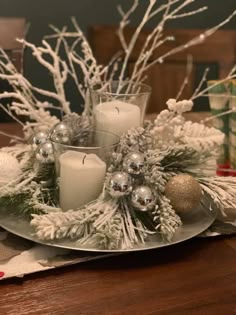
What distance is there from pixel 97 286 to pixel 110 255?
72 millimetres

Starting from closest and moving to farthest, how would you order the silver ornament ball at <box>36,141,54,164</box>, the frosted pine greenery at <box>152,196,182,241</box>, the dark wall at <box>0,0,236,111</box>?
the frosted pine greenery at <box>152,196,182,241</box> < the silver ornament ball at <box>36,141,54,164</box> < the dark wall at <box>0,0,236,111</box>

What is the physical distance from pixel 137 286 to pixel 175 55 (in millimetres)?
1363

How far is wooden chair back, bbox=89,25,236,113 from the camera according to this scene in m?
1.92

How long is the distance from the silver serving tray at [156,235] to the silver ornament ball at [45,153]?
103 mm

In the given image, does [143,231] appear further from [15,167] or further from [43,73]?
[43,73]

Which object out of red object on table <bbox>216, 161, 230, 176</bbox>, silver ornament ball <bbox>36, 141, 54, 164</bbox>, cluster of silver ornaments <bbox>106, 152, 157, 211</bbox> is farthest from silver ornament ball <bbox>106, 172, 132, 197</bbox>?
red object on table <bbox>216, 161, 230, 176</bbox>

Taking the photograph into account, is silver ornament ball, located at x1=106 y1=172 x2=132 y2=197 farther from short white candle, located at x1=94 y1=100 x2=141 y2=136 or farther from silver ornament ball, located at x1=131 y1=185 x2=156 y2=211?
short white candle, located at x1=94 y1=100 x2=141 y2=136

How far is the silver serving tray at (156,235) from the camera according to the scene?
795 mm

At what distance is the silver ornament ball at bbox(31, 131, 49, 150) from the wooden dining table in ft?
0.89

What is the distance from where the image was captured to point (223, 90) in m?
1.14

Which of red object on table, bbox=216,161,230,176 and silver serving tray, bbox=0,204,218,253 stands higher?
red object on table, bbox=216,161,230,176

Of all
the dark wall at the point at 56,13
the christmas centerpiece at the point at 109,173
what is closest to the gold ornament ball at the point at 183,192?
the christmas centerpiece at the point at 109,173

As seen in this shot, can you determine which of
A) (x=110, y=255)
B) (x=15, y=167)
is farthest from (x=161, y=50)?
(x=110, y=255)

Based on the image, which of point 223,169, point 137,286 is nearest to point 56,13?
point 223,169
